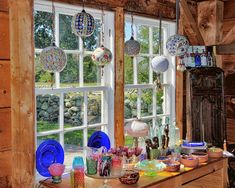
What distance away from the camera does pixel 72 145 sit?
343 cm

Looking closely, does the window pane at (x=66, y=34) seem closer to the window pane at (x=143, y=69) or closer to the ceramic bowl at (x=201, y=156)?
the window pane at (x=143, y=69)

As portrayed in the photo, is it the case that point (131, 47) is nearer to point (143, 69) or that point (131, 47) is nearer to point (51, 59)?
point (143, 69)

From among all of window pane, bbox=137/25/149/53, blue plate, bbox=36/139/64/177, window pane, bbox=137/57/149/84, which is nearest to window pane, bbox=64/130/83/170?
blue plate, bbox=36/139/64/177

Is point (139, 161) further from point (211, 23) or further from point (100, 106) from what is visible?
point (211, 23)

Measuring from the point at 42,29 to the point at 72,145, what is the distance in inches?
45.8

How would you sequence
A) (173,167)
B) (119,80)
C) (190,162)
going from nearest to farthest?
(173,167)
(190,162)
(119,80)

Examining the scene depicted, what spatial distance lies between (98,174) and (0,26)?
1403 millimetres

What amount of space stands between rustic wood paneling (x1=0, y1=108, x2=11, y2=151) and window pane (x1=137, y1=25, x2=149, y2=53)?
200cm

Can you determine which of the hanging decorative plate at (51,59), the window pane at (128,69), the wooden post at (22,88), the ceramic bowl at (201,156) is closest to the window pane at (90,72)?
the window pane at (128,69)

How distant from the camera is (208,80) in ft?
14.5

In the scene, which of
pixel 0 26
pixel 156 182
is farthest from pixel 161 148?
pixel 0 26

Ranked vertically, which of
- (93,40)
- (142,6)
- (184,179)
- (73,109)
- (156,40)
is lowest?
(184,179)

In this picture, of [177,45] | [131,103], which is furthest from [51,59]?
[177,45]

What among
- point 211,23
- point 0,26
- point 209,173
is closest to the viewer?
point 0,26
